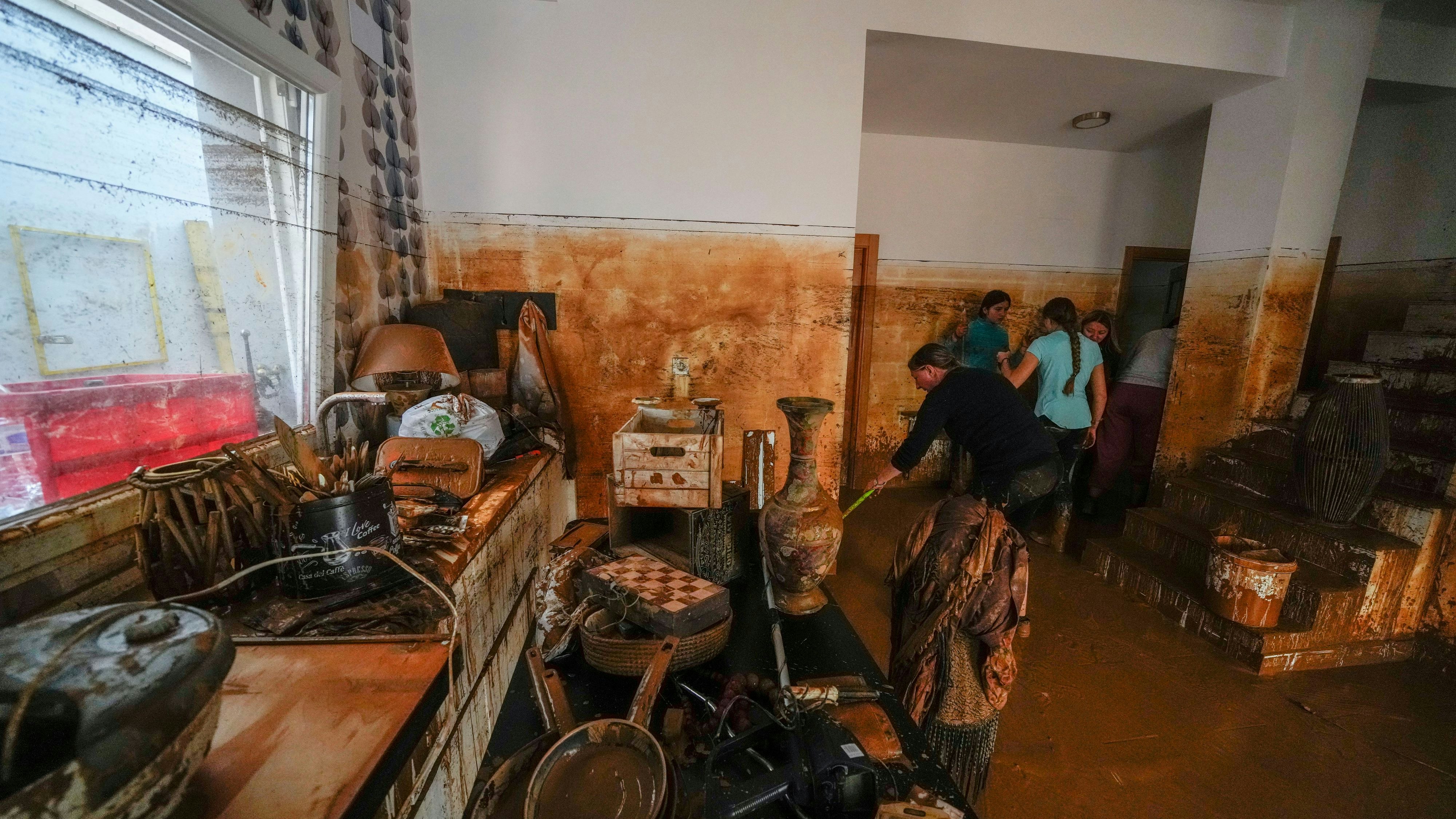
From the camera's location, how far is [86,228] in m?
1.08

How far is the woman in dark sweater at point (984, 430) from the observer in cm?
225

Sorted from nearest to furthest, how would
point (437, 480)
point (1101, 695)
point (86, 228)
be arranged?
point (86, 228) < point (437, 480) < point (1101, 695)

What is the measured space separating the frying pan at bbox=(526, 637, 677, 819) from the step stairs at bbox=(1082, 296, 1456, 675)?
10.5ft

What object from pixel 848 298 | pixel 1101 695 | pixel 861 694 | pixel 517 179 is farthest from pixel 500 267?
pixel 1101 695

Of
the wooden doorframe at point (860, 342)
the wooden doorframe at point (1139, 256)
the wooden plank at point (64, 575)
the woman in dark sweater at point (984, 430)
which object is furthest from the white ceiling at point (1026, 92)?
the wooden plank at point (64, 575)

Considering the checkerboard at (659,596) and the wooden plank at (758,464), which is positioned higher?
the wooden plank at (758,464)

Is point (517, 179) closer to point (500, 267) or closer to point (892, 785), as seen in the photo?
point (500, 267)

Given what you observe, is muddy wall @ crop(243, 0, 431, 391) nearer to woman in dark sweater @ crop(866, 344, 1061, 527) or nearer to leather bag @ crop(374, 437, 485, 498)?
leather bag @ crop(374, 437, 485, 498)

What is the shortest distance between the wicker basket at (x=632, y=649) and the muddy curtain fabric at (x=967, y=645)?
799 mm

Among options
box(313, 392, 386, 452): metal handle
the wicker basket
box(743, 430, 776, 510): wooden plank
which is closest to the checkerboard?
the wicker basket

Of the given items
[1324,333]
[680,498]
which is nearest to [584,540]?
[680,498]

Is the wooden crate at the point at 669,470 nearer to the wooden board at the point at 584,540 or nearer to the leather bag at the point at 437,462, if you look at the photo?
the wooden board at the point at 584,540

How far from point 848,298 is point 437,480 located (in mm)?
2285

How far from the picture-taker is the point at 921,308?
14.7 feet
